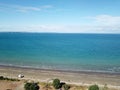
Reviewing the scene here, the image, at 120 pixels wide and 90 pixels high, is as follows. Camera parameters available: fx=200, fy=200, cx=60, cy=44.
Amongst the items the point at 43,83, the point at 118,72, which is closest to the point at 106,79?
the point at 118,72

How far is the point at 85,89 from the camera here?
29.4m

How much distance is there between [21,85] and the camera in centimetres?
3081

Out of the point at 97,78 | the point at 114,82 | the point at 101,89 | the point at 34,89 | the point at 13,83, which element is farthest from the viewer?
the point at 97,78

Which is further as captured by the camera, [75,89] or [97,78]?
[97,78]

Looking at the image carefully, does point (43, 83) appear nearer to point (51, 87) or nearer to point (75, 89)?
point (51, 87)

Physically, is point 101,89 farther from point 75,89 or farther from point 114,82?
point 114,82

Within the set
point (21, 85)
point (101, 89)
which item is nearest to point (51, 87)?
point (21, 85)

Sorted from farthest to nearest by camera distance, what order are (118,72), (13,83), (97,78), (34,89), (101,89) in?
1. (118,72)
2. (97,78)
3. (13,83)
4. (101,89)
5. (34,89)

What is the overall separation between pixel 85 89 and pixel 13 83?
11.5m

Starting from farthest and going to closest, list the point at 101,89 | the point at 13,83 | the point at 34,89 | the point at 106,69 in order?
1. the point at 106,69
2. the point at 13,83
3. the point at 101,89
4. the point at 34,89

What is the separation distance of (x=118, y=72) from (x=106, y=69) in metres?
4.06

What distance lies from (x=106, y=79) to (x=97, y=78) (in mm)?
1774

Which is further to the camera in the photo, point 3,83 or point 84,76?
point 84,76

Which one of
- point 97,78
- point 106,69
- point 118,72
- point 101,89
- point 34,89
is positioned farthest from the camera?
point 106,69
